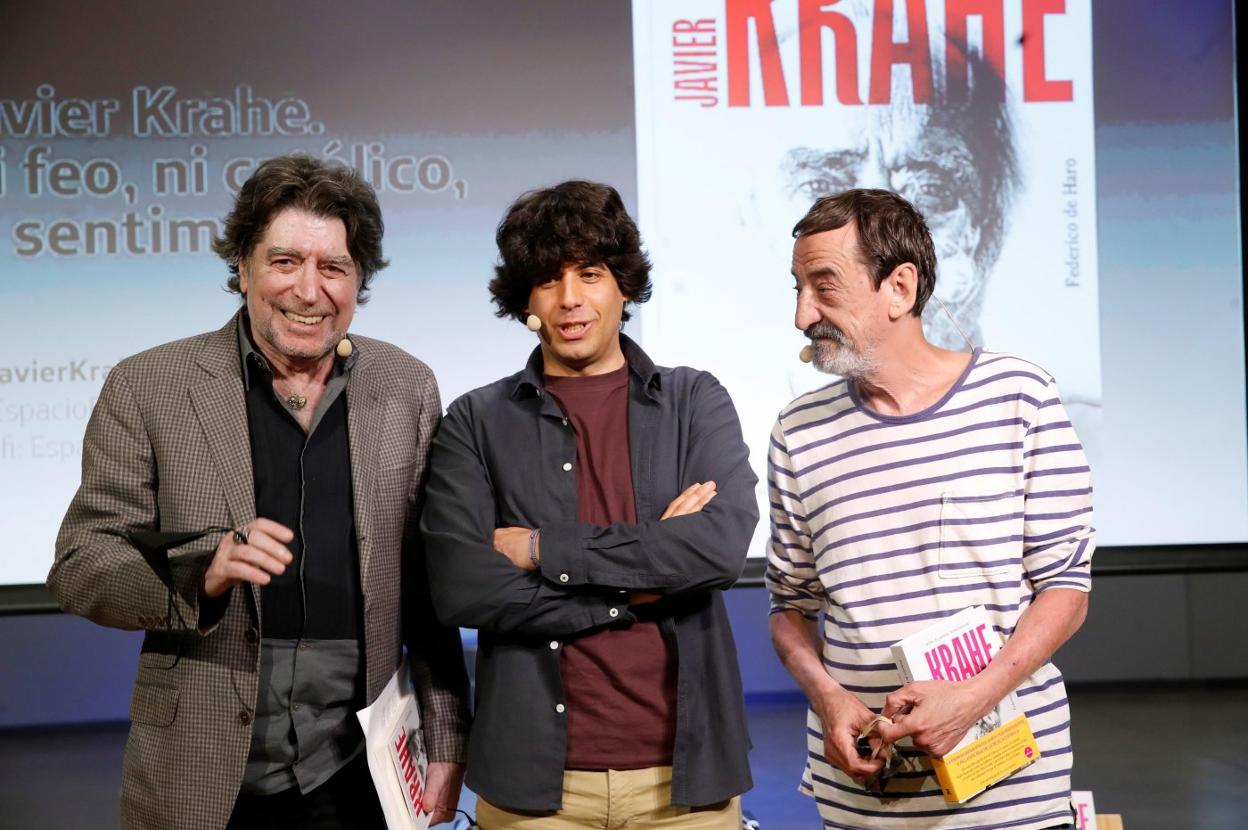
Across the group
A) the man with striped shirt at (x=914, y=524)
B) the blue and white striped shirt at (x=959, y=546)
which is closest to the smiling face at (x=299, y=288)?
the man with striped shirt at (x=914, y=524)

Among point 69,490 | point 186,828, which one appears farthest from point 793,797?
point 69,490

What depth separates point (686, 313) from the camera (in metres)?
5.26

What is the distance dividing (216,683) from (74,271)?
4106 mm

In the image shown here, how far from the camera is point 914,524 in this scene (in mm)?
1885

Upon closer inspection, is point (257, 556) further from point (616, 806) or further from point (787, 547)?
point (787, 547)

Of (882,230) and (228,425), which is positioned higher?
(882,230)

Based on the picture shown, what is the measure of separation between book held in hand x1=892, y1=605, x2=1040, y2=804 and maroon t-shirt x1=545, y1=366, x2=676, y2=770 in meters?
0.41

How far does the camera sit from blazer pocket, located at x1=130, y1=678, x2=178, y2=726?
1897 millimetres

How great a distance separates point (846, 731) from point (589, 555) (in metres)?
0.49

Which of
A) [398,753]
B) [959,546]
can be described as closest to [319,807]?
[398,753]

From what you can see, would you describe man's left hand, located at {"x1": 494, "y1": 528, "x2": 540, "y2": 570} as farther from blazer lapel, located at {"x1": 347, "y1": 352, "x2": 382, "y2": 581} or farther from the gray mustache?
the gray mustache

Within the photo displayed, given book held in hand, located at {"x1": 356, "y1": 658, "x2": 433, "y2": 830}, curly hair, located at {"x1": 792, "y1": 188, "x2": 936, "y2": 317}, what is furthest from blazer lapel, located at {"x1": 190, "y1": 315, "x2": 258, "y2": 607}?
curly hair, located at {"x1": 792, "y1": 188, "x2": 936, "y2": 317}

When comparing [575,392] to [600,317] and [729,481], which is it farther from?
[729,481]

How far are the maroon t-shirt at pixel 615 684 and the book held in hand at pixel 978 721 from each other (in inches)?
16.3
